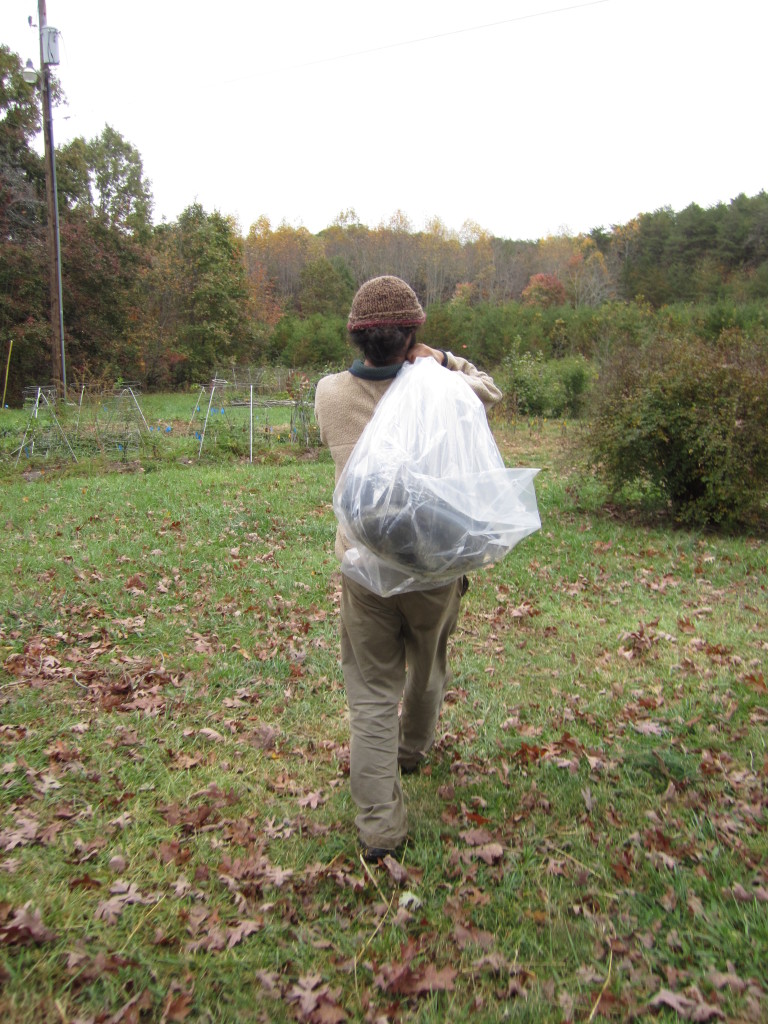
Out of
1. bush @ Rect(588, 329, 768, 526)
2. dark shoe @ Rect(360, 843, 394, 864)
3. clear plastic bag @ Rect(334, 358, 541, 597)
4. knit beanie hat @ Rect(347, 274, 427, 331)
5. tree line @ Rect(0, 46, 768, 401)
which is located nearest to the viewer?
clear plastic bag @ Rect(334, 358, 541, 597)

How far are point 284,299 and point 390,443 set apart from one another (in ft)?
167

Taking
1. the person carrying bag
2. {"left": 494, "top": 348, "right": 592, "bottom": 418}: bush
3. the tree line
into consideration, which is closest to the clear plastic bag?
the person carrying bag

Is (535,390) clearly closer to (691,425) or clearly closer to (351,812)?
(691,425)

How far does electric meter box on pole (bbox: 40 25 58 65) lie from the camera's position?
17484 millimetres

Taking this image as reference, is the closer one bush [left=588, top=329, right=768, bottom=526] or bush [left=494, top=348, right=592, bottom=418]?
bush [left=588, top=329, right=768, bottom=526]

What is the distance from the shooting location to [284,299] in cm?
5122

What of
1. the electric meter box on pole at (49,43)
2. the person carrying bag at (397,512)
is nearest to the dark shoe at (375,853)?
the person carrying bag at (397,512)

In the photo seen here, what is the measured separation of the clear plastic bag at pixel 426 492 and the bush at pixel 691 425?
607cm

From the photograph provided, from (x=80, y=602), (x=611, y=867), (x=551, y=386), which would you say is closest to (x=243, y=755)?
(x=611, y=867)

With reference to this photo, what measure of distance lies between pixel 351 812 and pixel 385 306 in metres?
1.96

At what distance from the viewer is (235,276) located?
38.3m

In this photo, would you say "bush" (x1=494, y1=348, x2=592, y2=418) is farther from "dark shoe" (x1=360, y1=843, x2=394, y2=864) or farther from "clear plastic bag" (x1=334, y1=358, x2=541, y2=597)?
"dark shoe" (x1=360, y1=843, x2=394, y2=864)

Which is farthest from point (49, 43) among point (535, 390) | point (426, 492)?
point (426, 492)

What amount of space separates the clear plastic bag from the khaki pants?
0.15 m
